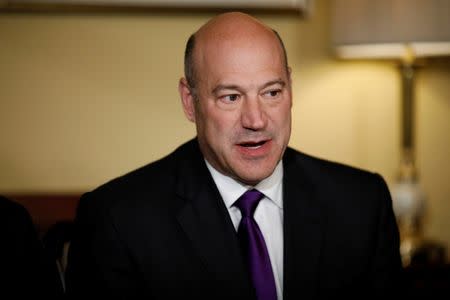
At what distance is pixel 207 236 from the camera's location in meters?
1.59

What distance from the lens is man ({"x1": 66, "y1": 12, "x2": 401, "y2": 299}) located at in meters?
1.53

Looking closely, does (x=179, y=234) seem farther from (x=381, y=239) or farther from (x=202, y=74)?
(x=381, y=239)

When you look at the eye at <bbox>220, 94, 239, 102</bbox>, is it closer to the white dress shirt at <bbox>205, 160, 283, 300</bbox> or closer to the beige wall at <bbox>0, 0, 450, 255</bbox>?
the white dress shirt at <bbox>205, 160, 283, 300</bbox>

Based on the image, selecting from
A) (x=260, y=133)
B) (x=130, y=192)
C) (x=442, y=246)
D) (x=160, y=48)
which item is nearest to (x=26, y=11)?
(x=160, y=48)

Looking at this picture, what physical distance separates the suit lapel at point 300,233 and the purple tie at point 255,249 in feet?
0.16

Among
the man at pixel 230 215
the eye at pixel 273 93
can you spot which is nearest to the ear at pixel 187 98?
the man at pixel 230 215

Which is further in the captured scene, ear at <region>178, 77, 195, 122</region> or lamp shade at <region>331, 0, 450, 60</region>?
lamp shade at <region>331, 0, 450, 60</region>

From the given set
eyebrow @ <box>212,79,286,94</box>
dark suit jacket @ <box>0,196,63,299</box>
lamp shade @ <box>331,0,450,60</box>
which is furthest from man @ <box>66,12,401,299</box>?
lamp shade @ <box>331,0,450,60</box>

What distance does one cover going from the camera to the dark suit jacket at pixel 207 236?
1.55m

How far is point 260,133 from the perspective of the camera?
150 centimetres


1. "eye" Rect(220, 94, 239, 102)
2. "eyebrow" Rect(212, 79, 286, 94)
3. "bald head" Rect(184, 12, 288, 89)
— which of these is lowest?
"eye" Rect(220, 94, 239, 102)

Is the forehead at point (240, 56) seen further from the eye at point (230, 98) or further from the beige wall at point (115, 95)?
the beige wall at point (115, 95)

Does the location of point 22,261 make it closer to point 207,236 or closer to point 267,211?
point 207,236

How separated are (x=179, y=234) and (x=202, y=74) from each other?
0.38 meters
